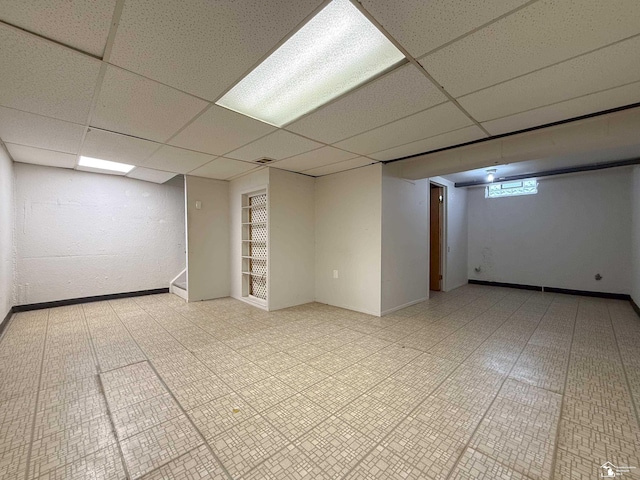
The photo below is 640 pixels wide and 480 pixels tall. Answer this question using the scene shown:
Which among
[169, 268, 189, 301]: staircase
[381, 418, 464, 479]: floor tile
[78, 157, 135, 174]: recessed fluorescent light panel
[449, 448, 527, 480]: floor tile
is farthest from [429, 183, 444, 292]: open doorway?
[78, 157, 135, 174]: recessed fluorescent light panel

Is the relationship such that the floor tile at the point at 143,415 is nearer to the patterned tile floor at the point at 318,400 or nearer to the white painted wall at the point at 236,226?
the patterned tile floor at the point at 318,400

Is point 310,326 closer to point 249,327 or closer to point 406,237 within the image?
point 249,327

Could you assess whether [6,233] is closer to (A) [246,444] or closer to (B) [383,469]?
(A) [246,444]

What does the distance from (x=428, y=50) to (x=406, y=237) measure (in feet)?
10.6

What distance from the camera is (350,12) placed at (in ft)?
4.38

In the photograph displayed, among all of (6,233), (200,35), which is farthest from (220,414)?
(6,233)

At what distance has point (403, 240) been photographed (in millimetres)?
4371

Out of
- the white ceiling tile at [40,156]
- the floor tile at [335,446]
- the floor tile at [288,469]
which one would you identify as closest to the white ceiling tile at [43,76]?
the white ceiling tile at [40,156]

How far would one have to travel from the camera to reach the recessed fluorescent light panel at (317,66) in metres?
1.44

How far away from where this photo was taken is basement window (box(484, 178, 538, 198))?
18.9 feet

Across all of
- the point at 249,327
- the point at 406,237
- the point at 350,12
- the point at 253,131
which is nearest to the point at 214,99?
the point at 253,131

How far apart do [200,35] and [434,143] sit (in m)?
2.64

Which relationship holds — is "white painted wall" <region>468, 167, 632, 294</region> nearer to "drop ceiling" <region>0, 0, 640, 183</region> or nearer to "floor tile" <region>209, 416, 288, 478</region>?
"drop ceiling" <region>0, 0, 640, 183</region>

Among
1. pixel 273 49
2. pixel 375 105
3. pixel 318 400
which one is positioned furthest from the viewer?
pixel 375 105
